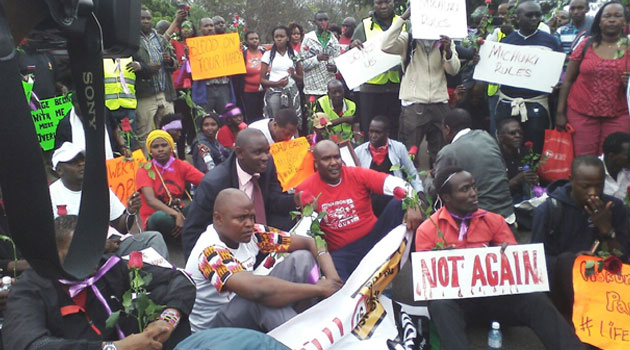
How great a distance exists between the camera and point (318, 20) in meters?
9.62

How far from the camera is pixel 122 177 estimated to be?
5.45 meters

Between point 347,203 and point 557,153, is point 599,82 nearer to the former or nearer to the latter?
point 557,153

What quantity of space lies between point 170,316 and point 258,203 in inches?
70.5

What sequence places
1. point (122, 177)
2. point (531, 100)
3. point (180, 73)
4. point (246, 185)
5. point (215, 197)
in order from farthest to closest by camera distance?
point (180, 73) < point (531, 100) < point (122, 177) < point (246, 185) < point (215, 197)

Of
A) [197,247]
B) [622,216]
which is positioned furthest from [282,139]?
[622,216]

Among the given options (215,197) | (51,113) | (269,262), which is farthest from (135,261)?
(51,113)

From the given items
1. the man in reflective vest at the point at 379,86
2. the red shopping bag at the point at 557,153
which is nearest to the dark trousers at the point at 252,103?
the man in reflective vest at the point at 379,86

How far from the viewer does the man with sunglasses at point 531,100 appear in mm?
6496

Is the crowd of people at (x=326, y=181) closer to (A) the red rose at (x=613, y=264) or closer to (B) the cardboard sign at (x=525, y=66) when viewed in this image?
(A) the red rose at (x=613, y=264)

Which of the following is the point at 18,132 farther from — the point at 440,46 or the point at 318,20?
the point at 318,20

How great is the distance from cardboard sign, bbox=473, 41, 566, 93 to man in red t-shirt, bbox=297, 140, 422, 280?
2.32 m

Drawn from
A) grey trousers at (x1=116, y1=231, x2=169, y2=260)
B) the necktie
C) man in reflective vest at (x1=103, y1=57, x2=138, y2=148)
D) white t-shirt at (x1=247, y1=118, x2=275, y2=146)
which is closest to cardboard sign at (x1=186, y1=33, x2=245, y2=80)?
man in reflective vest at (x1=103, y1=57, x2=138, y2=148)

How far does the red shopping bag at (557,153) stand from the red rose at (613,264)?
2299 mm

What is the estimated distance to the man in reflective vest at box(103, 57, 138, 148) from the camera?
7.09 m
